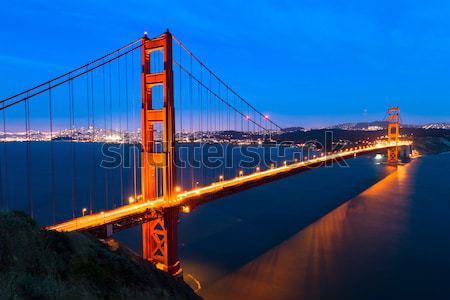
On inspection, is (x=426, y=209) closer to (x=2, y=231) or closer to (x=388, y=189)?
(x=388, y=189)

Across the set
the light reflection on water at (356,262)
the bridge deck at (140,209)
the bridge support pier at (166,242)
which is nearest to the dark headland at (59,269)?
the bridge deck at (140,209)

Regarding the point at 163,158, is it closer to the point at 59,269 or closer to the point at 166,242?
the point at 166,242

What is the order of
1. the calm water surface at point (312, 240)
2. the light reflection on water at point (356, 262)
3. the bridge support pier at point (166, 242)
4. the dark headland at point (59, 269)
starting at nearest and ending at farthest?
1. the dark headland at point (59, 269)
2. the bridge support pier at point (166, 242)
3. the light reflection on water at point (356, 262)
4. the calm water surface at point (312, 240)

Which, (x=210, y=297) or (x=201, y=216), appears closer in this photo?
(x=210, y=297)

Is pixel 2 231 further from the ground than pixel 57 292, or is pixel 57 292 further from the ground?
pixel 2 231

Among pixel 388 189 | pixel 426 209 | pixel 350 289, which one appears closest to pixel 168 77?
pixel 350 289

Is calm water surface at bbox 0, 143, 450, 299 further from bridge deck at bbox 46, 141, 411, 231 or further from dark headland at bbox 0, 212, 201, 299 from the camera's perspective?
dark headland at bbox 0, 212, 201, 299

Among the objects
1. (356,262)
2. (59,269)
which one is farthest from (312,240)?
(59,269)

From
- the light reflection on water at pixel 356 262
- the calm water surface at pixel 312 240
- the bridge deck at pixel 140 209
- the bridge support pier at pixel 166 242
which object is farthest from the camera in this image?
the calm water surface at pixel 312 240

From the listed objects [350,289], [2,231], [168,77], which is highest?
[168,77]

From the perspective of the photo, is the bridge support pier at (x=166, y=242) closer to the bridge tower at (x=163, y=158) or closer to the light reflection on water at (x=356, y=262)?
the bridge tower at (x=163, y=158)
